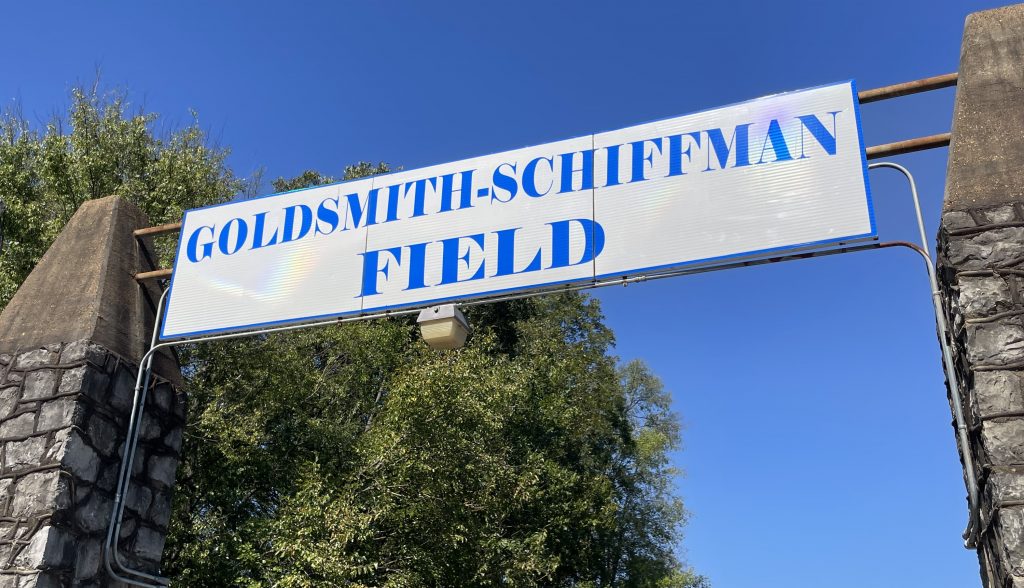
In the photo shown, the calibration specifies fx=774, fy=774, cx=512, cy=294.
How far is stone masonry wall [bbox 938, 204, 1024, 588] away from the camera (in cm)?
364

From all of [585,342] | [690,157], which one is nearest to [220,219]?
[690,157]

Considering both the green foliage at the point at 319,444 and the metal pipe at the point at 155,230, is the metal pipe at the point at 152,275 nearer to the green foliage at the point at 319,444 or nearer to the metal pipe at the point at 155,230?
the metal pipe at the point at 155,230

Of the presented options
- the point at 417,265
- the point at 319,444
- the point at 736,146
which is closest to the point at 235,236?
the point at 417,265

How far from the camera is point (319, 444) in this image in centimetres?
1403

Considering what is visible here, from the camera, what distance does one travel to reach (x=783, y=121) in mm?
5379

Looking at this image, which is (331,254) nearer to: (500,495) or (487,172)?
(487,172)

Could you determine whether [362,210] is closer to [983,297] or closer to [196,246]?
[196,246]

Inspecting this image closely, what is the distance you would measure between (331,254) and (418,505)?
7.56 m

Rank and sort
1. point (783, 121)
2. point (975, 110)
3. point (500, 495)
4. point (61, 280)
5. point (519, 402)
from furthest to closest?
point (519, 402) → point (500, 495) → point (61, 280) → point (783, 121) → point (975, 110)

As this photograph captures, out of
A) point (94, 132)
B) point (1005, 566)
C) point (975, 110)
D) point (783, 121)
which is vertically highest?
point (94, 132)

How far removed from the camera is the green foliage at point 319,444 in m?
11.6

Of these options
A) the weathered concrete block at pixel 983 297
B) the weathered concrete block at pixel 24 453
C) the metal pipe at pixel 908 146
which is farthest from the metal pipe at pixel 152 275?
the weathered concrete block at pixel 983 297

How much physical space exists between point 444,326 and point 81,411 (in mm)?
2816

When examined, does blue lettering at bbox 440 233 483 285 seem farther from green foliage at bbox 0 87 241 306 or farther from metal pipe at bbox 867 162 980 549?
green foliage at bbox 0 87 241 306
